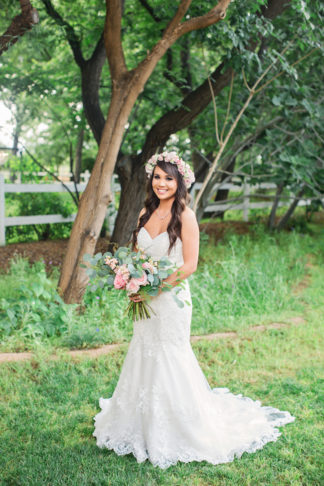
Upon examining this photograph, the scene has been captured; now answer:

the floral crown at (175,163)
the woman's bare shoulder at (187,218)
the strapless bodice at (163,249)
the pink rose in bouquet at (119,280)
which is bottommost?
the pink rose in bouquet at (119,280)

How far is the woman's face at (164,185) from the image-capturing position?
130 inches

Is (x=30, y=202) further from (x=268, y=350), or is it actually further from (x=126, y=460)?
(x=126, y=460)

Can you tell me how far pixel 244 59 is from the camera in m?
5.88

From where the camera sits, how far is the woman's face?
3.29 m

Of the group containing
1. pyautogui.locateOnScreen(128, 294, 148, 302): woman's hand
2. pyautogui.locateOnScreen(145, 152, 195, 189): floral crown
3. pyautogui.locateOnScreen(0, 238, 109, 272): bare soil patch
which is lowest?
pyautogui.locateOnScreen(0, 238, 109, 272): bare soil patch

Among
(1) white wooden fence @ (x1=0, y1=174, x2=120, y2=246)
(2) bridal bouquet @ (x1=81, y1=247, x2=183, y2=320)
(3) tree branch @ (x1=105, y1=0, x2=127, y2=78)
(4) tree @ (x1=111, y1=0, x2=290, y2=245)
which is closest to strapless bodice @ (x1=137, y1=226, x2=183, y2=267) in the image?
(2) bridal bouquet @ (x1=81, y1=247, x2=183, y2=320)

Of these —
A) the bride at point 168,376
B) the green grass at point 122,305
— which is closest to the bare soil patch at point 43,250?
the green grass at point 122,305

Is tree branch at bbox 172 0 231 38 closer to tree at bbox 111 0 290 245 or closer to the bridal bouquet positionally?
tree at bbox 111 0 290 245

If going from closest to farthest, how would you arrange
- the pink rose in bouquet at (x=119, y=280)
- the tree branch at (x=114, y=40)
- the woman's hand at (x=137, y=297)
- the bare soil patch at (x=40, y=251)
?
1. the pink rose in bouquet at (x=119, y=280)
2. the woman's hand at (x=137, y=297)
3. the tree branch at (x=114, y=40)
4. the bare soil patch at (x=40, y=251)

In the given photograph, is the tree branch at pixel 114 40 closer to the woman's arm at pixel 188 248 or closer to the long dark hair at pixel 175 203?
the long dark hair at pixel 175 203

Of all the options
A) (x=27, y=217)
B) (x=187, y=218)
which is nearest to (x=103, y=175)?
(x=187, y=218)

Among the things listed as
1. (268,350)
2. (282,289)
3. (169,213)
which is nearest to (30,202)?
(282,289)

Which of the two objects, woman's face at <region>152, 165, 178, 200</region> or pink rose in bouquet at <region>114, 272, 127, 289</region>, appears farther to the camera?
woman's face at <region>152, 165, 178, 200</region>

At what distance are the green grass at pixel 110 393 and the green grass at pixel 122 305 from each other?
388 millimetres
